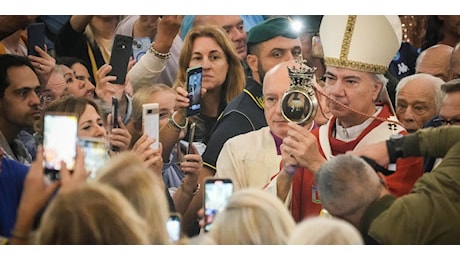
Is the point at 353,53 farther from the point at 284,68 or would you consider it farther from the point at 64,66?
the point at 64,66

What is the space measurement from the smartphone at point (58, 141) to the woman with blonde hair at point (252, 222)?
0.80m

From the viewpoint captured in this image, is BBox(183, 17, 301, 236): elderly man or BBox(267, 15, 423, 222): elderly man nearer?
BBox(267, 15, 423, 222): elderly man

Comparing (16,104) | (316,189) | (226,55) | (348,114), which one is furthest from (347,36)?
(16,104)

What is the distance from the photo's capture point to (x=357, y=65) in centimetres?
584

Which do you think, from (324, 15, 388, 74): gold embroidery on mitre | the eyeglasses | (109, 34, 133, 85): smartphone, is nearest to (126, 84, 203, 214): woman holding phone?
(109, 34, 133, 85): smartphone

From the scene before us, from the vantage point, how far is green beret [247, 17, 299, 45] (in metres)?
5.97

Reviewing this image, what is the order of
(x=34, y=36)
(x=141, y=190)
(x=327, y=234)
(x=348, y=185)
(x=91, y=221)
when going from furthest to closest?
(x=34, y=36) < (x=348, y=185) < (x=141, y=190) < (x=327, y=234) < (x=91, y=221)

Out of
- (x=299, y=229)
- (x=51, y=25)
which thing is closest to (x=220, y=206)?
(x=299, y=229)

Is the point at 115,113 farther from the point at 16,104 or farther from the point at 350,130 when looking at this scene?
the point at 350,130

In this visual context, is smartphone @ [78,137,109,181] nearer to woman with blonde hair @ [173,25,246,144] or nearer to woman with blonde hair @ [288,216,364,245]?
woman with blonde hair @ [173,25,246,144]

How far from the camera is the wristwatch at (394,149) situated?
5.81 metres

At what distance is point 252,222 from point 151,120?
3.09 ft

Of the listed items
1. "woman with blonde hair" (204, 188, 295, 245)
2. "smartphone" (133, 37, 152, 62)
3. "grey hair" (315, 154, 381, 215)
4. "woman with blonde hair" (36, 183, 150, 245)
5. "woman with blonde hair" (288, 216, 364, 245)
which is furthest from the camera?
"smartphone" (133, 37, 152, 62)
